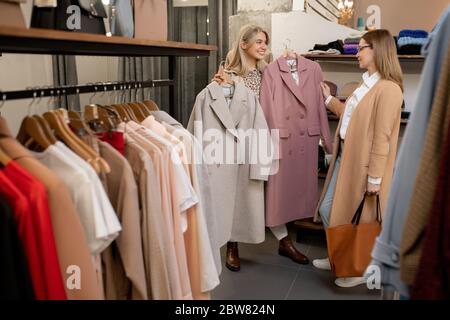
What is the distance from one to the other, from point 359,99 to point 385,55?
0.29 meters

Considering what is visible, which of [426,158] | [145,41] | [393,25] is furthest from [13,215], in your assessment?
A: [393,25]

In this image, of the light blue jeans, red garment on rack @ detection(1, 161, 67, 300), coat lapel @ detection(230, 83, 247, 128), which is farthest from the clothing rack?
the light blue jeans

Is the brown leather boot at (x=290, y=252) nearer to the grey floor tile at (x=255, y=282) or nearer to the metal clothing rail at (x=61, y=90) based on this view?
the grey floor tile at (x=255, y=282)

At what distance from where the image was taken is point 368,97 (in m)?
2.36

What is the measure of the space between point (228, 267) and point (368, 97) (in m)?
1.52

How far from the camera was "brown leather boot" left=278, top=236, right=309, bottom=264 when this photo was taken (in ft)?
9.87

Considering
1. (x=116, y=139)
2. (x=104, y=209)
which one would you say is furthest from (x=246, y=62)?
(x=104, y=209)

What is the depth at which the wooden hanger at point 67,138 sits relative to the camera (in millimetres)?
1240

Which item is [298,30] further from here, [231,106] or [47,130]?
[47,130]

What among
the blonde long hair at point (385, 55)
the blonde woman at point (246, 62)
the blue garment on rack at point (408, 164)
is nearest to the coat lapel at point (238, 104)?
the blonde woman at point (246, 62)

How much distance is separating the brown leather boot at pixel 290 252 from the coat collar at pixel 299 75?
3.51 ft
